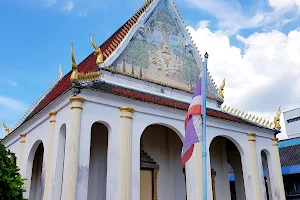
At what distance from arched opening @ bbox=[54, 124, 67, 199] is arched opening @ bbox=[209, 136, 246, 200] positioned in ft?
21.6

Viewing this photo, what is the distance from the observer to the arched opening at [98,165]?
10.8 m

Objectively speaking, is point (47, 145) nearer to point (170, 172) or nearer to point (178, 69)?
point (170, 172)

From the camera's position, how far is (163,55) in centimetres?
1372

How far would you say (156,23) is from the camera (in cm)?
1422

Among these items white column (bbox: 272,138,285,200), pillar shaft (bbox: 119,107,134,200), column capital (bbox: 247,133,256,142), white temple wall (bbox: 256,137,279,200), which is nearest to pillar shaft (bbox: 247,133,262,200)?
column capital (bbox: 247,133,256,142)

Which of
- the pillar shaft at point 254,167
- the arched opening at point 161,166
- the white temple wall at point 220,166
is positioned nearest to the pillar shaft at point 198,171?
the arched opening at point 161,166

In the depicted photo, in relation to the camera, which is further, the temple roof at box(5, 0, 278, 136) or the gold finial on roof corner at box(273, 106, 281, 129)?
the gold finial on roof corner at box(273, 106, 281, 129)

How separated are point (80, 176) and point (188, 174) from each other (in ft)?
12.4

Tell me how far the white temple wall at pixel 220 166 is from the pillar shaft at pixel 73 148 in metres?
7.06

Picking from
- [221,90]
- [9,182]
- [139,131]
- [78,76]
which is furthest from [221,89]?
[9,182]

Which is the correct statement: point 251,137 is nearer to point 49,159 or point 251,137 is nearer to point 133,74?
point 133,74

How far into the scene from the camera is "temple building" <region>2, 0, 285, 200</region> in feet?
31.4

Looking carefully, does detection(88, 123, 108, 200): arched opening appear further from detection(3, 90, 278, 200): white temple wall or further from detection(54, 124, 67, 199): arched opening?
detection(3, 90, 278, 200): white temple wall

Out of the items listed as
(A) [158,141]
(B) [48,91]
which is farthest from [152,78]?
(B) [48,91]
